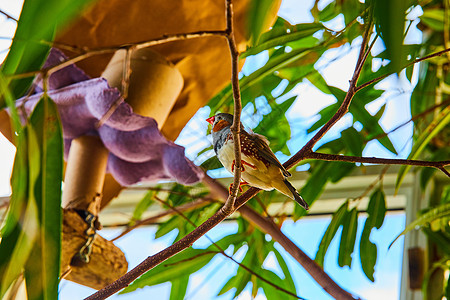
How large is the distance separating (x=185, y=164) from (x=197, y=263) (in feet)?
1.04

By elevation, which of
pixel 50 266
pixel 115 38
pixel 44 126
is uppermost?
pixel 115 38

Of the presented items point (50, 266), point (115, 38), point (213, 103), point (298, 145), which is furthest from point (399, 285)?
point (50, 266)

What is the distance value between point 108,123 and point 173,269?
0.36 meters

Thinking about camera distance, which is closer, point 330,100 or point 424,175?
point 424,175

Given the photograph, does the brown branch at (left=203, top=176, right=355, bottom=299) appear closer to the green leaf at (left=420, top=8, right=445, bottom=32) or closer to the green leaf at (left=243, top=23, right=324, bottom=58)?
the green leaf at (left=243, top=23, right=324, bottom=58)

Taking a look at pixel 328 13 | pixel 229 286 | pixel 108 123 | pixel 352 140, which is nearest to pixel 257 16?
pixel 108 123

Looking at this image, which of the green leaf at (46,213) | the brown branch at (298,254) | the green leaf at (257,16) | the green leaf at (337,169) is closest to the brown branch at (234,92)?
the green leaf at (257,16)

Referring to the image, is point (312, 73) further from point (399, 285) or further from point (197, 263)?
point (399, 285)

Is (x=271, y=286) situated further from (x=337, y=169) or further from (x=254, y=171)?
(x=254, y=171)

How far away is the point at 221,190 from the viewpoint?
3.01 ft

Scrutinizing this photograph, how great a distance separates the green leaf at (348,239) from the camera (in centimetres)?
102

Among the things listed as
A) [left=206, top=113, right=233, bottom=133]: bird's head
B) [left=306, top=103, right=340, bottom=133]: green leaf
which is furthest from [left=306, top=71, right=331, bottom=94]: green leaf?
[left=206, top=113, right=233, bottom=133]: bird's head

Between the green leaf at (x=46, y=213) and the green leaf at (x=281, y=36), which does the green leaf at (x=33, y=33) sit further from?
the green leaf at (x=281, y=36)

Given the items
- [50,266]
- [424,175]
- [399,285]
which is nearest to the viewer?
[50,266]
